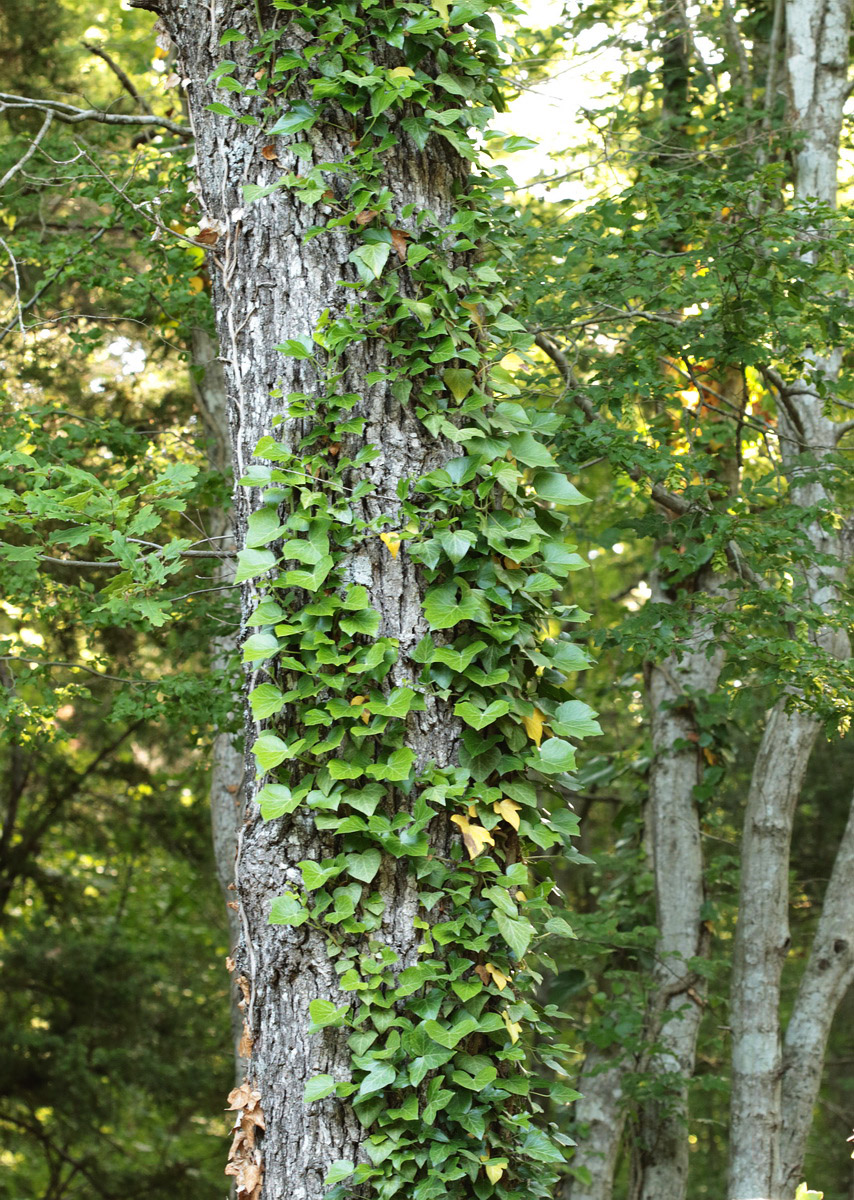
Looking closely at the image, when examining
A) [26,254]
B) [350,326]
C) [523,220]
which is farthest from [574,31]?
[350,326]

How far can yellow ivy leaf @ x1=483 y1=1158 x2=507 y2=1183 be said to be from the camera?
190 cm

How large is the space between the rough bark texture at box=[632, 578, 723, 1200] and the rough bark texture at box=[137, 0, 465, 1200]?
312 centimetres

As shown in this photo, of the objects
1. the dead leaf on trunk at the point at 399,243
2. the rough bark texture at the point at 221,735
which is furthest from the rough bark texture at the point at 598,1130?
the dead leaf on trunk at the point at 399,243

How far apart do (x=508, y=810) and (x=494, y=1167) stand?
2.03ft

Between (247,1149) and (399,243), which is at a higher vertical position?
(399,243)

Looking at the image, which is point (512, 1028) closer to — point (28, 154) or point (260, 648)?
point (260, 648)

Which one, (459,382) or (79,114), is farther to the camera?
(79,114)

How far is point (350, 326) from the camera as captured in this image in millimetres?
2100

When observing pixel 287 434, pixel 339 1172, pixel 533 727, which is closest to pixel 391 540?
pixel 287 434

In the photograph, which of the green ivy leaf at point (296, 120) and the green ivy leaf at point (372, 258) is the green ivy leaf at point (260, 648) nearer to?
the green ivy leaf at point (372, 258)

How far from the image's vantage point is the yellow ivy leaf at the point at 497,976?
1.97 metres

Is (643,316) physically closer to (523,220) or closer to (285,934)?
(523,220)

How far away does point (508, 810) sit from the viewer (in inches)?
80.0

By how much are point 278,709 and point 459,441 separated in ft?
2.04
